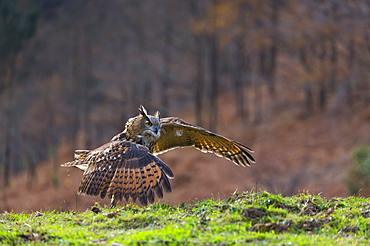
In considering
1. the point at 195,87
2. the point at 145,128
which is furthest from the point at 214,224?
the point at 195,87

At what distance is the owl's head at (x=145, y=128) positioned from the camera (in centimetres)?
1022

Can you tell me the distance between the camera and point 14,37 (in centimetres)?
3778

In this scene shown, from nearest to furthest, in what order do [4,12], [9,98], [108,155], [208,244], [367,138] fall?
1. [208,244]
2. [108,155]
3. [367,138]
4. [4,12]
5. [9,98]

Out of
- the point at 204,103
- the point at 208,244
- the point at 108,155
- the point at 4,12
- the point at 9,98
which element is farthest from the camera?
the point at 9,98

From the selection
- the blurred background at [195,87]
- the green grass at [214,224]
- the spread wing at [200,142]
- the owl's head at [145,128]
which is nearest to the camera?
the green grass at [214,224]

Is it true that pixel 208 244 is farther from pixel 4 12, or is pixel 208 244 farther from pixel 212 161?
pixel 4 12

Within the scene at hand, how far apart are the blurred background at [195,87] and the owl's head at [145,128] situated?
427 inches

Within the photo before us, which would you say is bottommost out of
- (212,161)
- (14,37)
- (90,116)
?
(212,161)

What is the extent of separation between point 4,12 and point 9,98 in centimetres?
914

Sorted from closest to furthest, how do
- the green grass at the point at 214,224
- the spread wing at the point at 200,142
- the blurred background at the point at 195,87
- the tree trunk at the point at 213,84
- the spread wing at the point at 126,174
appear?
the green grass at the point at 214,224 < the spread wing at the point at 126,174 < the spread wing at the point at 200,142 < the blurred background at the point at 195,87 < the tree trunk at the point at 213,84

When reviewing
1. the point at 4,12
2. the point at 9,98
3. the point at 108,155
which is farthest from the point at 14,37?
the point at 108,155

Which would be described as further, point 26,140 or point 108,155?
point 26,140

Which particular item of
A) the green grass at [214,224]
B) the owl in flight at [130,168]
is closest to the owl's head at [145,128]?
the owl in flight at [130,168]

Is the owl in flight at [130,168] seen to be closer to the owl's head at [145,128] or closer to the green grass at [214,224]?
the owl's head at [145,128]
